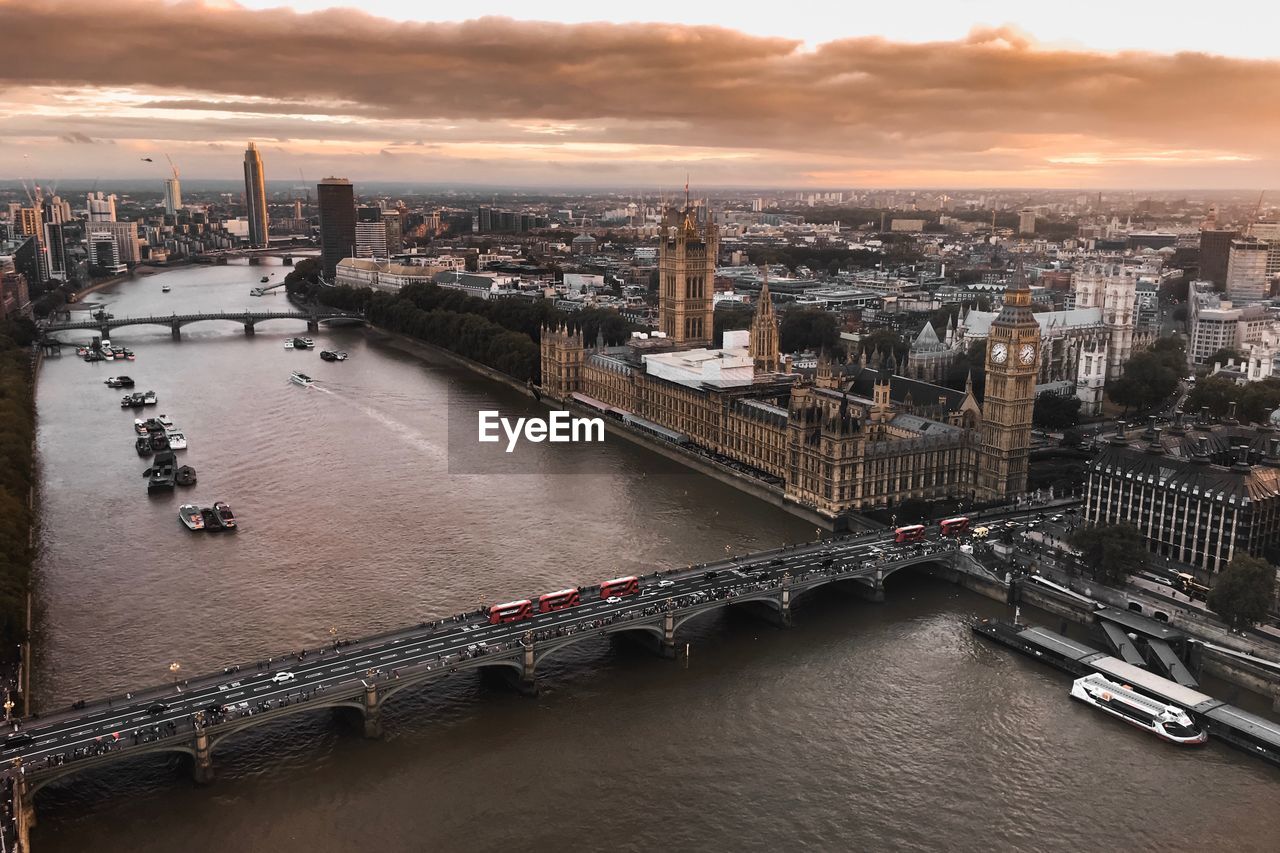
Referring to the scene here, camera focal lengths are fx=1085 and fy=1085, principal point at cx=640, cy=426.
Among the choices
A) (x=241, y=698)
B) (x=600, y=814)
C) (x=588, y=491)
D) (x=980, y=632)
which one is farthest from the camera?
(x=588, y=491)

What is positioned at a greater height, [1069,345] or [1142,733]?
[1069,345]

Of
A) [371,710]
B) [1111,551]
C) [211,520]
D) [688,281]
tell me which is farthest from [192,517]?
[688,281]

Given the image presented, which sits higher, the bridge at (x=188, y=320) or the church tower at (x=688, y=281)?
the church tower at (x=688, y=281)

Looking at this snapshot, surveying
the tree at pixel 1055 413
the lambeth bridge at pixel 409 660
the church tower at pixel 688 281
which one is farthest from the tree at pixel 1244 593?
the church tower at pixel 688 281

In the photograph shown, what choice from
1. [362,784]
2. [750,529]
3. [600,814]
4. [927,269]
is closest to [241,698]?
[362,784]

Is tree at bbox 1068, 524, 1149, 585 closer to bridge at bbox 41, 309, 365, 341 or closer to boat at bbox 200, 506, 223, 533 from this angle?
boat at bbox 200, 506, 223, 533

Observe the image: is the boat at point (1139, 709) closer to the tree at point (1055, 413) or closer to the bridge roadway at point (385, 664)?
the bridge roadway at point (385, 664)

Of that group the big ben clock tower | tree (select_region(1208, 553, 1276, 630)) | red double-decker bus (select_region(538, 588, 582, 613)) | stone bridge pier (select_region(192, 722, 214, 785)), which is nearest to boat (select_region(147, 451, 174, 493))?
red double-decker bus (select_region(538, 588, 582, 613))

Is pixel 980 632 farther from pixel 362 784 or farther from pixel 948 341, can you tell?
pixel 948 341
